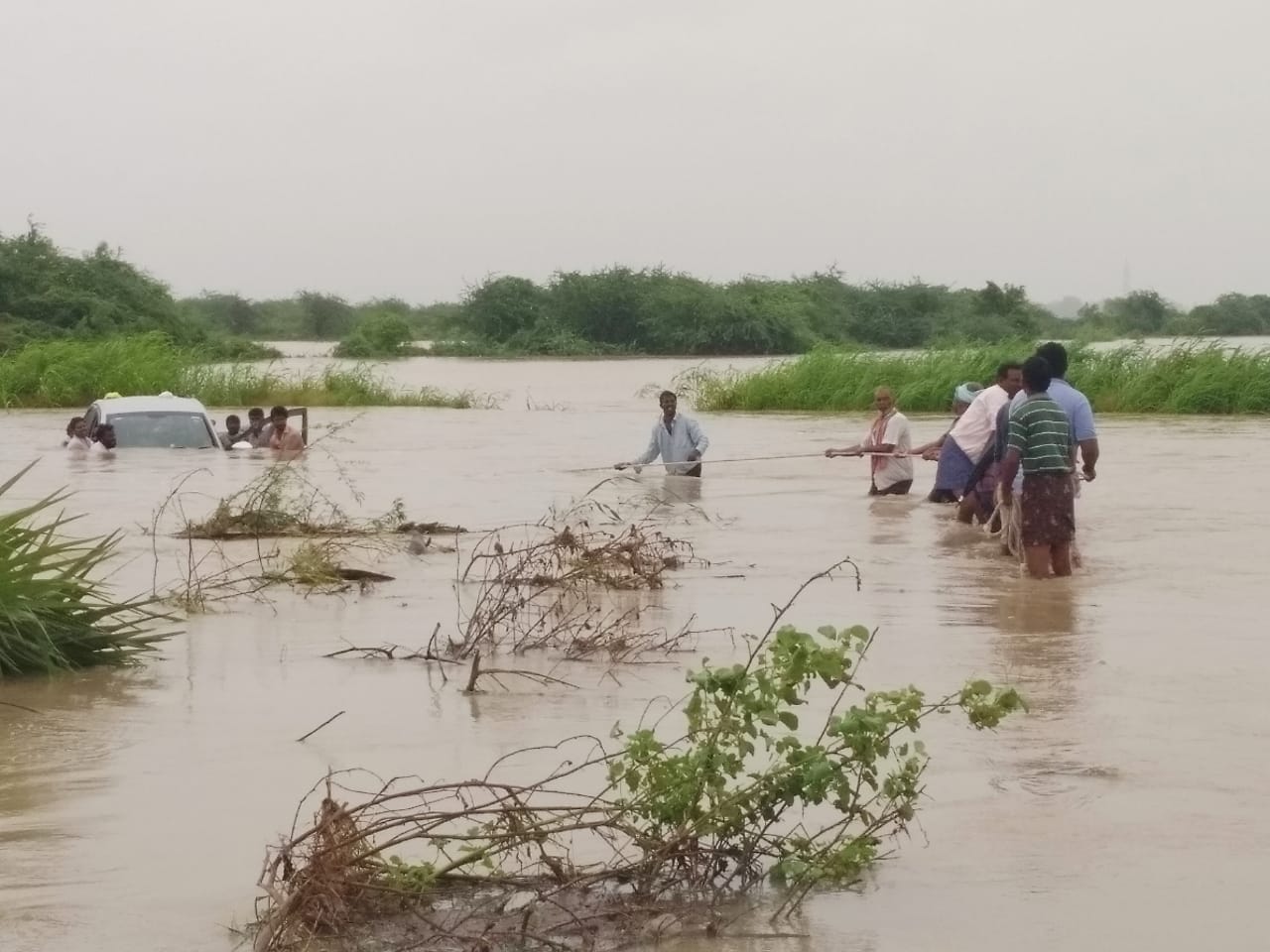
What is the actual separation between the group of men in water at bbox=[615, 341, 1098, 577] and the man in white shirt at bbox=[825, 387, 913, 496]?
36mm

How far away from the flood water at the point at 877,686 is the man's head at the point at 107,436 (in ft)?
16.5

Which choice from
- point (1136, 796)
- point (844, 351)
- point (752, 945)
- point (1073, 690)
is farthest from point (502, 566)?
point (844, 351)

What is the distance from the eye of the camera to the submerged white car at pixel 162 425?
2125 centimetres

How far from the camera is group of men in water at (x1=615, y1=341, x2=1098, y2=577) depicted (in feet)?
36.5

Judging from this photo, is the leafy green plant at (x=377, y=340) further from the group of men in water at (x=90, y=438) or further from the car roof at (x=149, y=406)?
the car roof at (x=149, y=406)

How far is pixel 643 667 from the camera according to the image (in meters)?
8.66

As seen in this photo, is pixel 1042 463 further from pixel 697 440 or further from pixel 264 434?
pixel 264 434

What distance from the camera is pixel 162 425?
2156 cm

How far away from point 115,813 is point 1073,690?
414 cm

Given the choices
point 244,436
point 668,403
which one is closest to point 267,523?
point 668,403

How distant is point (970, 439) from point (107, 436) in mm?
10806

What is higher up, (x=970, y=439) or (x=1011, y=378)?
(x=1011, y=378)

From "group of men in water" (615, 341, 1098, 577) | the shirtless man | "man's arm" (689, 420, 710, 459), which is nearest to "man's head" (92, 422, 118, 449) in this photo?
the shirtless man

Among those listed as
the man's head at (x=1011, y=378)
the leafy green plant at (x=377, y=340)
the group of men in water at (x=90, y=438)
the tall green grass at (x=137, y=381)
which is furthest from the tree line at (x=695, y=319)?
the man's head at (x=1011, y=378)
